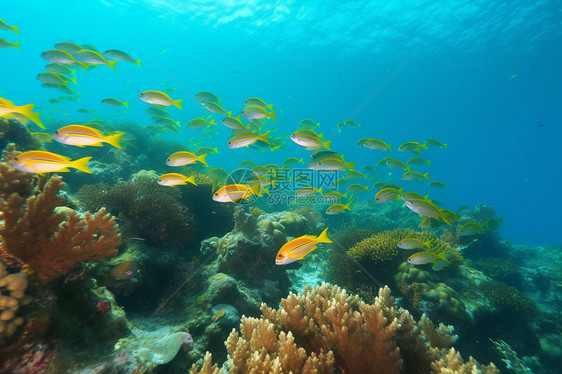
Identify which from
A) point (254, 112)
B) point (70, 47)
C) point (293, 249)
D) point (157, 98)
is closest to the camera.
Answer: point (293, 249)

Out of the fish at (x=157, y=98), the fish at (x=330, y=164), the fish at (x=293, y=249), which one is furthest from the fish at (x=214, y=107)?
the fish at (x=293, y=249)

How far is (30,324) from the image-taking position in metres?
1.87

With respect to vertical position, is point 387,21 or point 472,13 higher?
point 387,21

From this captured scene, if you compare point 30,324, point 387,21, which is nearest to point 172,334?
point 30,324

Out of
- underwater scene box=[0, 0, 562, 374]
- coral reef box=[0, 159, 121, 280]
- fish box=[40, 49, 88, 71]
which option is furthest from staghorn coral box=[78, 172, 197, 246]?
fish box=[40, 49, 88, 71]

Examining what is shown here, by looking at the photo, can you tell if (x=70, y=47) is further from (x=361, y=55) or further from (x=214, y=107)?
(x=361, y=55)

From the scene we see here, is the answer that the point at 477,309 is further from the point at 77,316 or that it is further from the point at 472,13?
the point at 472,13

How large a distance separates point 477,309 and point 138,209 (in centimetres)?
836

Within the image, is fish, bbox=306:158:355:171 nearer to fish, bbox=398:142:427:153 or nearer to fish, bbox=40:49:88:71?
fish, bbox=398:142:427:153

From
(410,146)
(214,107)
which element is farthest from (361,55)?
(214,107)

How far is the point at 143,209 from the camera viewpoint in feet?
16.6

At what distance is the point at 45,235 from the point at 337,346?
3.30 m

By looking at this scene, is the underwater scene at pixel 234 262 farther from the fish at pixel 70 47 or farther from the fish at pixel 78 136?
the fish at pixel 70 47

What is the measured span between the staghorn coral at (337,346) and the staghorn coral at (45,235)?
5.67ft
